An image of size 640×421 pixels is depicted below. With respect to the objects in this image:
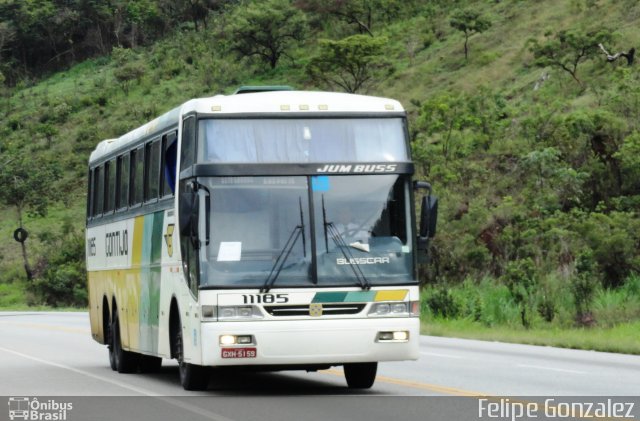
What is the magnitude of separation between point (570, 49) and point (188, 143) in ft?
155

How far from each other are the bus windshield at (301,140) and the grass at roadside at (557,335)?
28.8 ft

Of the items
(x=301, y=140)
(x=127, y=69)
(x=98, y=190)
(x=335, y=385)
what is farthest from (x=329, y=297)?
(x=127, y=69)

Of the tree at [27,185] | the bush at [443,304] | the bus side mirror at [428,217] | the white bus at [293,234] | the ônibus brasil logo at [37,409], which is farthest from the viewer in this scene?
the tree at [27,185]

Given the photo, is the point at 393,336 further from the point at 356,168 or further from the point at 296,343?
the point at 356,168

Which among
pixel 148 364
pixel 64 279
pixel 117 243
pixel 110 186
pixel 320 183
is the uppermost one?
pixel 110 186

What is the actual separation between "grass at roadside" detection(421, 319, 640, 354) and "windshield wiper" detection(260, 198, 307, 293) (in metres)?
9.59

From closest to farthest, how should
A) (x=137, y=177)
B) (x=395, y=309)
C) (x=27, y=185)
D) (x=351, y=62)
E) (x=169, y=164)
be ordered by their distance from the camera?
1. (x=395, y=309)
2. (x=169, y=164)
3. (x=137, y=177)
4. (x=27, y=185)
5. (x=351, y=62)

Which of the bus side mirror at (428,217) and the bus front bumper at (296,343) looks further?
the bus side mirror at (428,217)

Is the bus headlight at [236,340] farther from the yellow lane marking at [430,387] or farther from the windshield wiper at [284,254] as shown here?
the yellow lane marking at [430,387]

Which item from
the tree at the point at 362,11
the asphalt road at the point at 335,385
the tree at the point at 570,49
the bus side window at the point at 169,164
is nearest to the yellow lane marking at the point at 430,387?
the asphalt road at the point at 335,385

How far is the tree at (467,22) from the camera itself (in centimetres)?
7600

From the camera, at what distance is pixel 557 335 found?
89.5 ft

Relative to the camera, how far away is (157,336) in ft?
59.2

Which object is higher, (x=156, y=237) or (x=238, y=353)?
(x=156, y=237)
